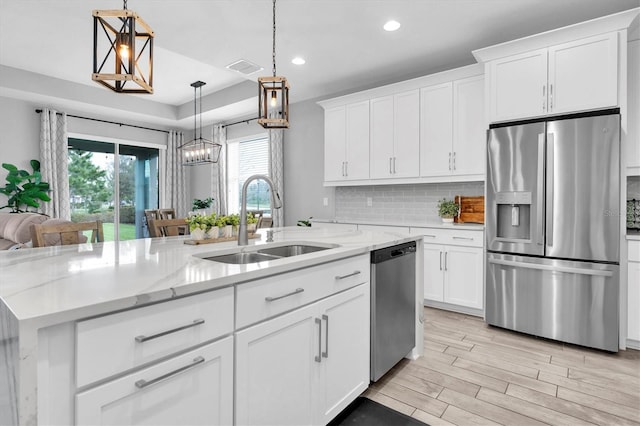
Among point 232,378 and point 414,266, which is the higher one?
point 414,266

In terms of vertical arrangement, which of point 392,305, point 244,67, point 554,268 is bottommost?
point 392,305

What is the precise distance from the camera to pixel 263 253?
199 cm

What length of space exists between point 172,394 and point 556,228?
299cm

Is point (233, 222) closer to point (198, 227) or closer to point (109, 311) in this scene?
point (198, 227)

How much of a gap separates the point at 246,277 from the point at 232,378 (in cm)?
34

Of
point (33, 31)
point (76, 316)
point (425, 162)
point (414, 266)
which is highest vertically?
point (33, 31)

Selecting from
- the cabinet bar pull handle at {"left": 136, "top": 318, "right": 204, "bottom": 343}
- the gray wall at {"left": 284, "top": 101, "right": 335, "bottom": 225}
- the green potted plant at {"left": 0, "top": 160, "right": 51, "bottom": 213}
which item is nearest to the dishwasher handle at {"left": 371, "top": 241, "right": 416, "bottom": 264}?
the cabinet bar pull handle at {"left": 136, "top": 318, "right": 204, "bottom": 343}

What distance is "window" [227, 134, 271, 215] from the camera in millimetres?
6105

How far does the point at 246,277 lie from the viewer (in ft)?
4.02

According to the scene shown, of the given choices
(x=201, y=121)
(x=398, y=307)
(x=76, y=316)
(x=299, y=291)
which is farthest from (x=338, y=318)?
(x=201, y=121)

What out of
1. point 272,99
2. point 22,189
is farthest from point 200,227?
point 22,189

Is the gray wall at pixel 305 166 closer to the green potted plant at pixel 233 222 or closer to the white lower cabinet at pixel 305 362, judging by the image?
the green potted plant at pixel 233 222

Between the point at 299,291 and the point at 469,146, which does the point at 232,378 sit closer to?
the point at 299,291

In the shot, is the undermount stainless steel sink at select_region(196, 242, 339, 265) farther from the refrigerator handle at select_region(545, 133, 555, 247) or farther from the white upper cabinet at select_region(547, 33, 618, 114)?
the white upper cabinet at select_region(547, 33, 618, 114)
